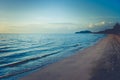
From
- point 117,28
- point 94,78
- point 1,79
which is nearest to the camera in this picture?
point 94,78

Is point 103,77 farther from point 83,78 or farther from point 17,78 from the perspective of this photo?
point 17,78

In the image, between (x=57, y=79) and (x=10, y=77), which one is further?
(x=10, y=77)

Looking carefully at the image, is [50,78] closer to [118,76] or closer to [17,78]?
[17,78]

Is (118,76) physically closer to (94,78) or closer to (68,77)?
(94,78)

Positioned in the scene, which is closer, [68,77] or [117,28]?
[68,77]

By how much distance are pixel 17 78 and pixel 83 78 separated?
14.0 ft

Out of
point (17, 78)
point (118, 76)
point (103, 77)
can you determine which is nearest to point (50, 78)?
point (17, 78)

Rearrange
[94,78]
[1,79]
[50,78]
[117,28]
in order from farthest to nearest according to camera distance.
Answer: [117,28], [1,79], [50,78], [94,78]

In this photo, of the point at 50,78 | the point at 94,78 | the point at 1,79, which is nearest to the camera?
the point at 94,78

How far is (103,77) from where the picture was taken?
9.42 m

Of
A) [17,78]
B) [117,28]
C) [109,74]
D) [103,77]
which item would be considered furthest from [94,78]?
[117,28]

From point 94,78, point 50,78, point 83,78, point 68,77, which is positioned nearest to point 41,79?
point 50,78

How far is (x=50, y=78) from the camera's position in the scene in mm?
10023

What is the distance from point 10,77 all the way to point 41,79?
2.57m
